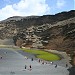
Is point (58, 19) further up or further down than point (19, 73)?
further up

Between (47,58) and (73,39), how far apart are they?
40789 mm

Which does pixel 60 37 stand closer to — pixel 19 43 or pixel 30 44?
pixel 30 44

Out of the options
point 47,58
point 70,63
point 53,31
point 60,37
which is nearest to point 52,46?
point 60,37

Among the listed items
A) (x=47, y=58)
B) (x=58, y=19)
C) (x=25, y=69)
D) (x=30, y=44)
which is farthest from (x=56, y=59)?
(x=58, y=19)

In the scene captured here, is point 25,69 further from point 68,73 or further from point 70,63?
point 70,63

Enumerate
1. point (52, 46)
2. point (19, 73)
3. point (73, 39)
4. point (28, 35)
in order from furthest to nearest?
point (28, 35)
point (52, 46)
point (73, 39)
point (19, 73)

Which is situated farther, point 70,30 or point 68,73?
point 70,30

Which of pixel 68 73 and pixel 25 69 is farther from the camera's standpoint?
pixel 25 69

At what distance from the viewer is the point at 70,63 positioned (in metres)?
93.6

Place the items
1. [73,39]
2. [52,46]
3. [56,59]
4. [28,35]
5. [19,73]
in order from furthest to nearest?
[28,35], [52,46], [73,39], [56,59], [19,73]

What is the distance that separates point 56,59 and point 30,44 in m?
65.7

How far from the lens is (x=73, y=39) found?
468 feet

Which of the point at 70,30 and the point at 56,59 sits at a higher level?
the point at 70,30

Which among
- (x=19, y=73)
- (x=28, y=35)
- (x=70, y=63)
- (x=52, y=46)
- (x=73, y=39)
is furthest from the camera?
(x=28, y=35)
